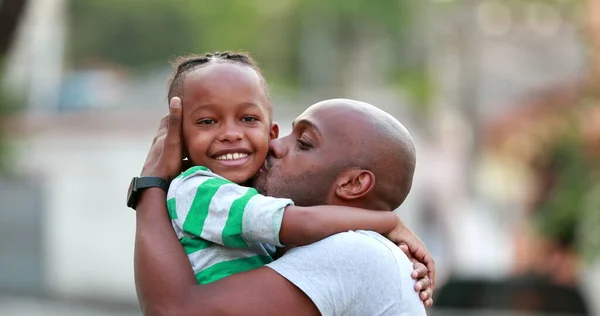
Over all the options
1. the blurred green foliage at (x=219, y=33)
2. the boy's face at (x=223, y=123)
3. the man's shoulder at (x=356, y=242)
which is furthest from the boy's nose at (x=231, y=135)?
the blurred green foliage at (x=219, y=33)

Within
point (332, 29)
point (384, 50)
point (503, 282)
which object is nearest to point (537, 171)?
point (503, 282)

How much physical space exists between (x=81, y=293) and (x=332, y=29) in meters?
24.1

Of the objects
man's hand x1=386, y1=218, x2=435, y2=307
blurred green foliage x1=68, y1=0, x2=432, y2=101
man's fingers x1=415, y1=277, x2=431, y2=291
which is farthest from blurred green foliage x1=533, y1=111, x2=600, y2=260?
blurred green foliage x1=68, y1=0, x2=432, y2=101

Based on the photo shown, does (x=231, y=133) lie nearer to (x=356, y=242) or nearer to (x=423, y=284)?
(x=356, y=242)

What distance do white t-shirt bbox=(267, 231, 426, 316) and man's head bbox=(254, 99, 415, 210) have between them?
0.17 meters

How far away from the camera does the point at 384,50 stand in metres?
46.2

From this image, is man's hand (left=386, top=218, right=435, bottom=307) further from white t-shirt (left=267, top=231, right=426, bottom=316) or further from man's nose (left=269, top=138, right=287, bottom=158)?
man's nose (left=269, top=138, right=287, bottom=158)

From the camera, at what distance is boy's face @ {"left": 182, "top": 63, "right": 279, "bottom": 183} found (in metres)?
3.15

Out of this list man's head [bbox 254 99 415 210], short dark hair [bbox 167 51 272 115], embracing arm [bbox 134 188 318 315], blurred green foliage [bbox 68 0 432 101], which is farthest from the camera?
blurred green foliage [bbox 68 0 432 101]

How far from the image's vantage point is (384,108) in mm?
21578

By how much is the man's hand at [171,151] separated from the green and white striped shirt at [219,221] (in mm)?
83

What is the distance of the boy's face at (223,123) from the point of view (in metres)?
3.15

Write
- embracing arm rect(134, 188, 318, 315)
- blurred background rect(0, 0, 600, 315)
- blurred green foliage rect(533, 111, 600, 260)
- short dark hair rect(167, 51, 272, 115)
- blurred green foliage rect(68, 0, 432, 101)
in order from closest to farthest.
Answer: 1. embracing arm rect(134, 188, 318, 315)
2. short dark hair rect(167, 51, 272, 115)
3. blurred green foliage rect(533, 111, 600, 260)
4. blurred background rect(0, 0, 600, 315)
5. blurred green foliage rect(68, 0, 432, 101)

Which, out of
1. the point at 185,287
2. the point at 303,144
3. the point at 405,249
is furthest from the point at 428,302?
the point at 185,287
